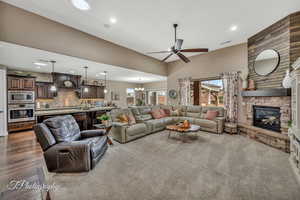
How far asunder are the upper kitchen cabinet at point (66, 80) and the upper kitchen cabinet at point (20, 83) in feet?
2.93

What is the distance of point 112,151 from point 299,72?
412 cm

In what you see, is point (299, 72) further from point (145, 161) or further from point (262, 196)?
point (145, 161)

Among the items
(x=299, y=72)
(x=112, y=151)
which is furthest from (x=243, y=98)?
(x=112, y=151)

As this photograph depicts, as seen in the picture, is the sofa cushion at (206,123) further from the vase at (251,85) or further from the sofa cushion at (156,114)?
the vase at (251,85)

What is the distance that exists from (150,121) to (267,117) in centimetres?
371

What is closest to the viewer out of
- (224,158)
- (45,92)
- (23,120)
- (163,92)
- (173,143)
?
(224,158)

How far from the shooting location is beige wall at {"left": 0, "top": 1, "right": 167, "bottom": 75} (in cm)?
252

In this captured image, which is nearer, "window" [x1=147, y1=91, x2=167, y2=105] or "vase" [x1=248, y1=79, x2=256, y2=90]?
"vase" [x1=248, y1=79, x2=256, y2=90]

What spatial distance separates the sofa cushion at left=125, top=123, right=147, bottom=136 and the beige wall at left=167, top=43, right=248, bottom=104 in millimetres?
3393

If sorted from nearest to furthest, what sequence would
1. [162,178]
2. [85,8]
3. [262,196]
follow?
[262,196] → [162,178] → [85,8]

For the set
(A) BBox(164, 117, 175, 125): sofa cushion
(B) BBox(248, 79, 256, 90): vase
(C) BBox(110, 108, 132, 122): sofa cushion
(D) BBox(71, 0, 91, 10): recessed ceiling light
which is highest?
(D) BBox(71, 0, 91, 10): recessed ceiling light

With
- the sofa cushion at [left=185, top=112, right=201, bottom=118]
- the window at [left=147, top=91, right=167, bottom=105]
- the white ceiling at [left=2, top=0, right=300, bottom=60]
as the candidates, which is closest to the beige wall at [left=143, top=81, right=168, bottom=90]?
the window at [left=147, top=91, right=167, bottom=105]

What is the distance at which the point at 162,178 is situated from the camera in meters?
2.00

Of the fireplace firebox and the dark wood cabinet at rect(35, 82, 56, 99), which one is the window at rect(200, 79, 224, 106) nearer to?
the fireplace firebox
